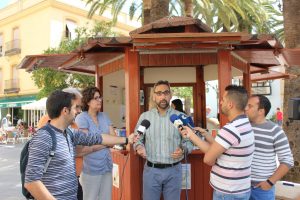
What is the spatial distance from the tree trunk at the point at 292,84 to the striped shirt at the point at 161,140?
4.05m

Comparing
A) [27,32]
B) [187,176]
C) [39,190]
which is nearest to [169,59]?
[187,176]

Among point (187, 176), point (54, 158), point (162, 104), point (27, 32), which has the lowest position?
point (187, 176)

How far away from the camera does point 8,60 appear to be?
3338cm

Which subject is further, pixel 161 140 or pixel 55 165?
pixel 161 140

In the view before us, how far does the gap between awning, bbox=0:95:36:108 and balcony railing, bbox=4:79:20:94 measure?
63 cm

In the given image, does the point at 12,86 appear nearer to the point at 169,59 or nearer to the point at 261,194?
the point at 169,59

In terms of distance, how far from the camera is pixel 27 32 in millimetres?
30516

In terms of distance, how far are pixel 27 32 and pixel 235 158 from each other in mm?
29863

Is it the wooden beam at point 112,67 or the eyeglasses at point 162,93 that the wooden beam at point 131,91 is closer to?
the wooden beam at point 112,67

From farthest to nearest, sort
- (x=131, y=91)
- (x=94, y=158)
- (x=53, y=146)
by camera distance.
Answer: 1. (x=131, y=91)
2. (x=94, y=158)
3. (x=53, y=146)

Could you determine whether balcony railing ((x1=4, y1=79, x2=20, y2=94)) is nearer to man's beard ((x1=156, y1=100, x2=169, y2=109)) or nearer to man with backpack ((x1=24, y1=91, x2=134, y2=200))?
man's beard ((x1=156, y1=100, x2=169, y2=109))

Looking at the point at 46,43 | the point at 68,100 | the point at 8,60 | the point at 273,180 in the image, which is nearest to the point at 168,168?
the point at 273,180

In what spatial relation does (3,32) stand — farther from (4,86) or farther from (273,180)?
(273,180)

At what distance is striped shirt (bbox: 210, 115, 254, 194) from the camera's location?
3227 millimetres
